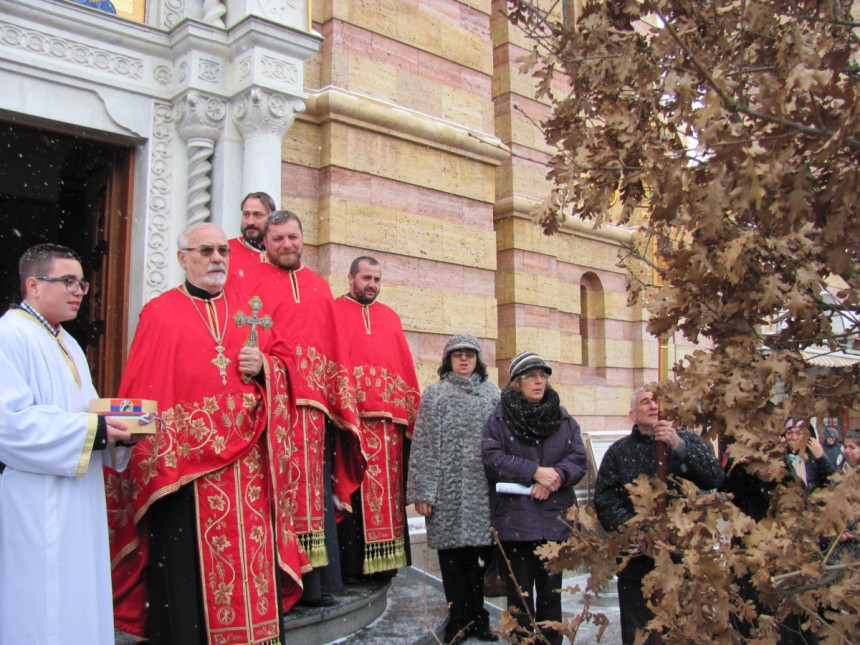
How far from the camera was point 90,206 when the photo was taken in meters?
6.64

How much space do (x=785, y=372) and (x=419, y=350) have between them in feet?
19.3

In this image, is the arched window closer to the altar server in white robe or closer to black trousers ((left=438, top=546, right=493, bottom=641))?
black trousers ((left=438, top=546, right=493, bottom=641))

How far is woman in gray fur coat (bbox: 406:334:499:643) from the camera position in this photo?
15.7ft

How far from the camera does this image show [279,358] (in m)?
4.36

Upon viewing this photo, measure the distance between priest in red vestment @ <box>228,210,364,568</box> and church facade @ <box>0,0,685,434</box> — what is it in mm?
1486

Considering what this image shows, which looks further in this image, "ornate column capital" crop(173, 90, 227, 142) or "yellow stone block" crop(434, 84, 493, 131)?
"yellow stone block" crop(434, 84, 493, 131)

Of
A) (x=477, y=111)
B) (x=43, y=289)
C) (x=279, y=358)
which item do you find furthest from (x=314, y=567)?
(x=477, y=111)

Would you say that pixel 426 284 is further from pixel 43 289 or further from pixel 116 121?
pixel 43 289

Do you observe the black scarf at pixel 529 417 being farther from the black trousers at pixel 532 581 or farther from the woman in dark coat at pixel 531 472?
the black trousers at pixel 532 581

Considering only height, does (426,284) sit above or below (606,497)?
above

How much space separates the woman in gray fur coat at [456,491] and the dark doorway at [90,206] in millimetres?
2691

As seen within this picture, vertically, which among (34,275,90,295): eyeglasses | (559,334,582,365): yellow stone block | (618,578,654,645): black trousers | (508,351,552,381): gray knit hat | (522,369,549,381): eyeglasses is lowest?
(618,578,654,645): black trousers

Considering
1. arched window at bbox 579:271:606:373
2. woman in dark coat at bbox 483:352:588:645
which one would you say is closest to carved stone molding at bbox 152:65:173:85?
woman in dark coat at bbox 483:352:588:645

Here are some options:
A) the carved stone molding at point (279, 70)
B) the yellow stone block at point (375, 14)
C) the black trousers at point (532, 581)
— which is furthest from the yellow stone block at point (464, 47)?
the black trousers at point (532, 581)
